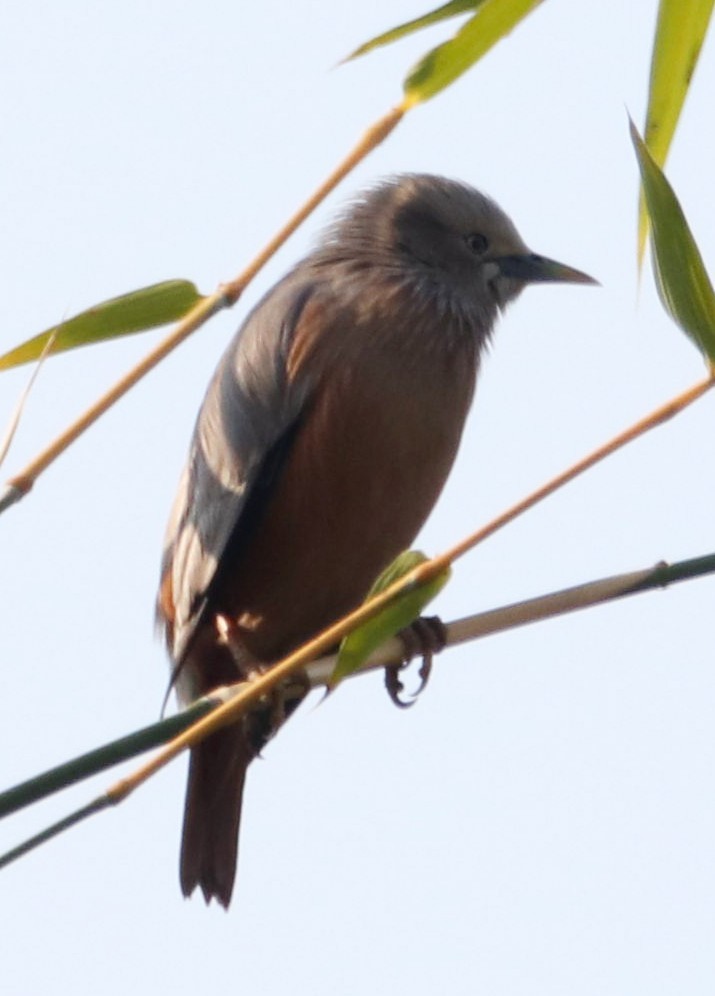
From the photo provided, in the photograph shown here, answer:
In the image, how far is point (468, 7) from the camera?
257 cm

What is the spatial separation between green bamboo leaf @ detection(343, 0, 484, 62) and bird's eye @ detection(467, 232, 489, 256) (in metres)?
2.56

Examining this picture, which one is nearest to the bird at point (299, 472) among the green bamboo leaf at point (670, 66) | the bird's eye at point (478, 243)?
the bird's eye at point (478, 243)

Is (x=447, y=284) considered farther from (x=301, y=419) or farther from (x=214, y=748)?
(x=214, y=748)

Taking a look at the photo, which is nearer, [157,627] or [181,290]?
[181,290]

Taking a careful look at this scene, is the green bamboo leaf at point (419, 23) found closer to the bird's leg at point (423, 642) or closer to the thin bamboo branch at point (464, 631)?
the thin bamboo branch at point (464, 631)

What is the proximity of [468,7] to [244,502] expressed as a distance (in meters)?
2.12

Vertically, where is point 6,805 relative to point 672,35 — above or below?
below

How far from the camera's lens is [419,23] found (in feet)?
8.27

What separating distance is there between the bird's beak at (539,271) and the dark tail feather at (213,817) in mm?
1667

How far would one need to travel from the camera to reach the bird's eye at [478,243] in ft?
16.8

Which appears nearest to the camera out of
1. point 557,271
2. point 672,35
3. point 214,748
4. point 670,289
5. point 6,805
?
point 6,805

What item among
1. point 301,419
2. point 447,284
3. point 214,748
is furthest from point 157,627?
point 447,284

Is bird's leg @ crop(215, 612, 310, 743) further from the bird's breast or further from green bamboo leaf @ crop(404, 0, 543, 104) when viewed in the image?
green bamboo leaf @ crop(404, 0, 543, 104)

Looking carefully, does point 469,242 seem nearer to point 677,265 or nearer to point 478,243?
point 478,243
